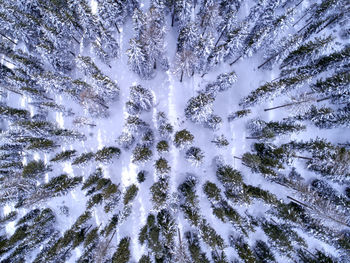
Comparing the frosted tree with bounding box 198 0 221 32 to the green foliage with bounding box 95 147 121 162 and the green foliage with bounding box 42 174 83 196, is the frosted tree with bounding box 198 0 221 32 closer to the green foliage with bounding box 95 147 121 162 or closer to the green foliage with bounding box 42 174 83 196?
the green foliage with bounding box 95 147 121 162

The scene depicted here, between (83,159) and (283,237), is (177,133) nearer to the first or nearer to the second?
(83,159)

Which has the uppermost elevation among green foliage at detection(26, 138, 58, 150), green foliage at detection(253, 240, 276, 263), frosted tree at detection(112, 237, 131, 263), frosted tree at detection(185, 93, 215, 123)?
frosted tree at detection(185, 93, 215, 123)

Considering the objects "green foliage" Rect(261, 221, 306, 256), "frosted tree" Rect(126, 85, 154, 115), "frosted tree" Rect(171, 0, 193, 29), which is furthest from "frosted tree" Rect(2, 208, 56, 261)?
"frosted tree" Rect(171, 0, 193, 29)

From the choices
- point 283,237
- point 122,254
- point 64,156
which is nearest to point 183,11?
point 64,156

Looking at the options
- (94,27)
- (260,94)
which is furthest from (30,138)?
(260,94)

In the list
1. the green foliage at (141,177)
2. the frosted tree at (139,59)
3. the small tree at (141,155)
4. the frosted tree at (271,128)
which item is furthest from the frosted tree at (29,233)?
the frosted tree at (271,128)

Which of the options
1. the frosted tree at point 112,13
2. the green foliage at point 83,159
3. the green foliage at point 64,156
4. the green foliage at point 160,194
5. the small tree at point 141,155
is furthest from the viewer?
the frosted tree at point 112,13

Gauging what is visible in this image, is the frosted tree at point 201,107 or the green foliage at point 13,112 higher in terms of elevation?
the frosted tree at point 201,107

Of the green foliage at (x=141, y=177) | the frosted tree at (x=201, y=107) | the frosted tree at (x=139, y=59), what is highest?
the frosted tree at (x=139, y=59)

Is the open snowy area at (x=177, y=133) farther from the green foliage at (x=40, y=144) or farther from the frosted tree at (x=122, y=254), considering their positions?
the green foliage at (x=40, y=144)

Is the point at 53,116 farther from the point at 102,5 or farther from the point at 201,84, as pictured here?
the point at 201,84
